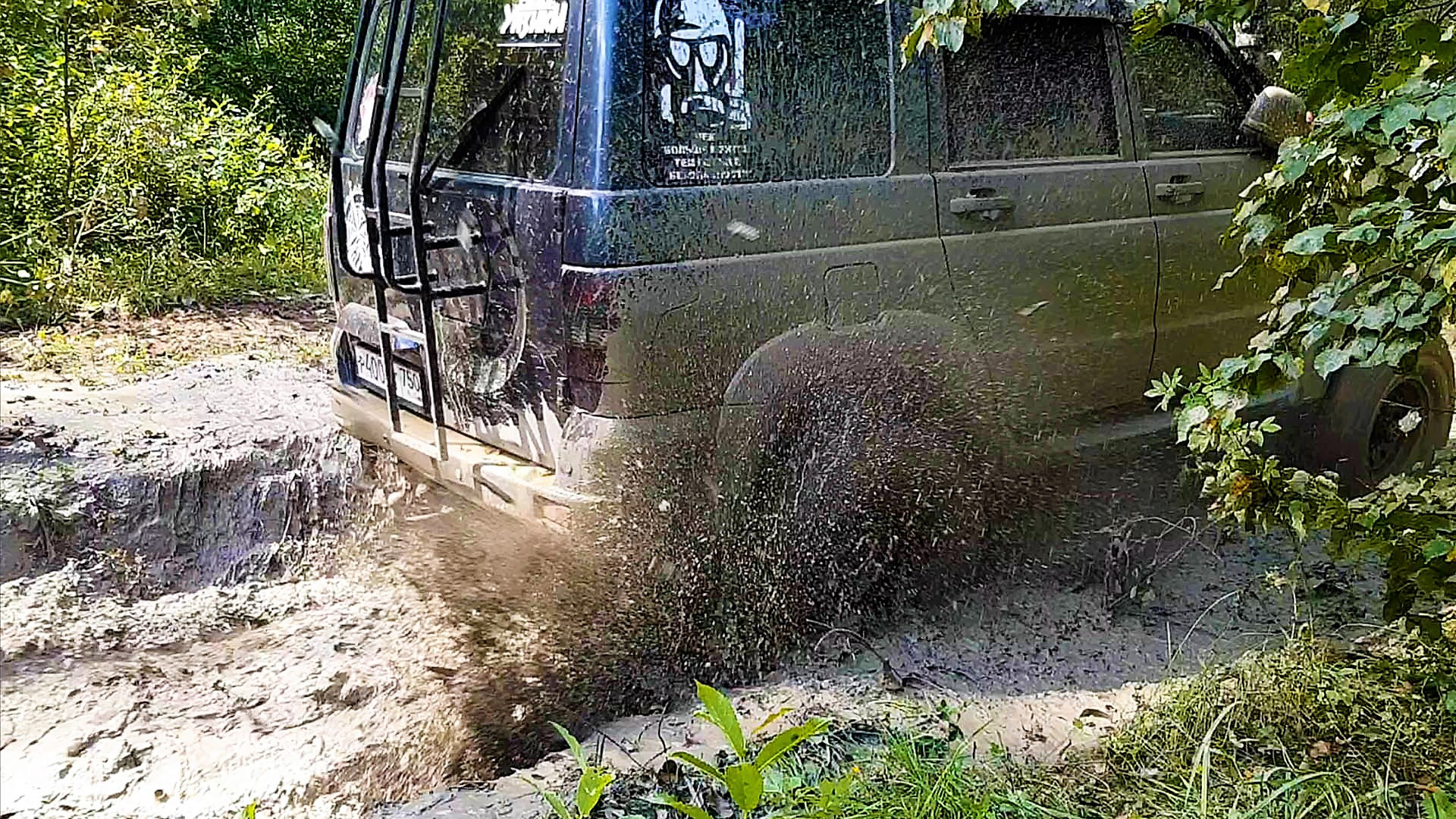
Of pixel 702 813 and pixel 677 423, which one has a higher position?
pixel 677 423

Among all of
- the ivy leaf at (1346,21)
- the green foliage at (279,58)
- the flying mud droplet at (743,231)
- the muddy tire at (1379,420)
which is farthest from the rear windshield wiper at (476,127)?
the green foliage at (279,58)

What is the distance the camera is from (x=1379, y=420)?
462 cm

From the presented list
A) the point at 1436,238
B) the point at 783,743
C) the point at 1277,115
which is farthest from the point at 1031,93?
the point at 783,743

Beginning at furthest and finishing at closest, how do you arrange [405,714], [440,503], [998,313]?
[440,503] < [998,313] < [405,714]

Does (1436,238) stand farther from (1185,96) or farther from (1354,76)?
(1185,96)

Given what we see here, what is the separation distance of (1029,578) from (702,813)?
2161 millimetres

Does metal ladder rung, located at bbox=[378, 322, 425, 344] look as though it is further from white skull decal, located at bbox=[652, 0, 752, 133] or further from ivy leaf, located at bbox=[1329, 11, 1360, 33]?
ivy leaf, located at bbox=[1329, 11, 1360, 33]

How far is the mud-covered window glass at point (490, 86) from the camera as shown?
2.98 metres

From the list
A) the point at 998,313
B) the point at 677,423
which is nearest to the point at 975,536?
the point at 998,313

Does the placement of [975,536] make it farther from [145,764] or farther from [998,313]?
[145,764]

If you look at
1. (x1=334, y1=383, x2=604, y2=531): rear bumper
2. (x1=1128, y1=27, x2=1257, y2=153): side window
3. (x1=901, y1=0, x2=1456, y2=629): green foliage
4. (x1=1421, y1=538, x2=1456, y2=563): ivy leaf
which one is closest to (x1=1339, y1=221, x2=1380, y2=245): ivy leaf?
(x1=901, y1=0, x2=1456, y2=629): green foliage

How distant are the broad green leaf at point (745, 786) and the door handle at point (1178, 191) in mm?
2618

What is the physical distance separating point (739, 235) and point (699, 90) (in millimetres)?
362

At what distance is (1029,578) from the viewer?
3.99m
